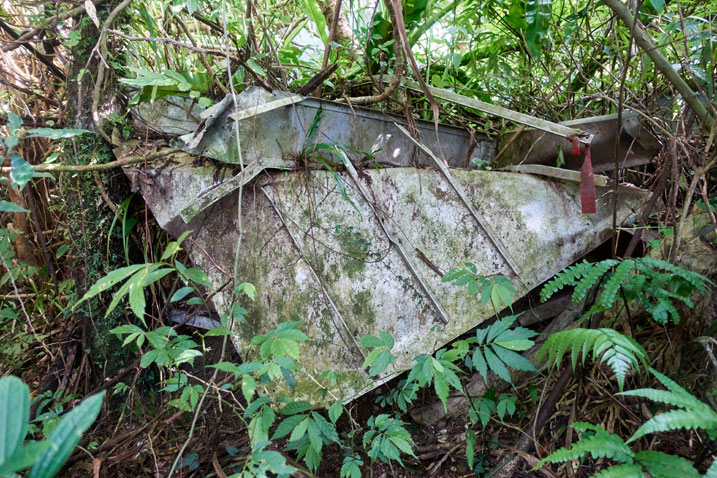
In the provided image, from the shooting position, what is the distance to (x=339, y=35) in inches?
106

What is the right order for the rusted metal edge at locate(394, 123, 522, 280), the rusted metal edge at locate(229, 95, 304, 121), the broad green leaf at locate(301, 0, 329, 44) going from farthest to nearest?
the broad green leaf at locate(301, 0, 329, 44), the rusted metal edge at locate(394, 123, 522, 280), the rusted metal edge at locate(229, 95, 304, 121)

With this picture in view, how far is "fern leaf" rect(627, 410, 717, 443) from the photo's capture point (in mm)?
1064

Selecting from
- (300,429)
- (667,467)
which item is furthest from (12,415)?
(667,467)

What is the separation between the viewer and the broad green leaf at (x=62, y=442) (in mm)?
639

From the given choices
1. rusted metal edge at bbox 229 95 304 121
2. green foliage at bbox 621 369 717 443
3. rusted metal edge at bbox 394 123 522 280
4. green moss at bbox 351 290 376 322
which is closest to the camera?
green foliage at bbox 621 369 717 443

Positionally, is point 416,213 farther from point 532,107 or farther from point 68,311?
point 68,311

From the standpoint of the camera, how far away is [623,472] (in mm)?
1119

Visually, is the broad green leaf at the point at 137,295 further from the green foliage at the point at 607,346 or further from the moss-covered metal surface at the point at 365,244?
the green foliage at the point at 607,346

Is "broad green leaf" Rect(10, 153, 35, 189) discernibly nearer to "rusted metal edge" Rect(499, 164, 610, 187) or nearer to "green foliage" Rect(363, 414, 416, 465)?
"green foliage" Rect(363, 414, 416, 465)

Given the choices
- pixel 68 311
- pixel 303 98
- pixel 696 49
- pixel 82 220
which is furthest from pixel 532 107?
pixel 68 311

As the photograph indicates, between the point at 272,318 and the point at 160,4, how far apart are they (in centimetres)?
211

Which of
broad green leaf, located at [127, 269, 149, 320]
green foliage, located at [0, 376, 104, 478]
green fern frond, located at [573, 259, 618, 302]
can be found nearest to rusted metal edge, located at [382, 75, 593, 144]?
green fern frond, located at [573, 259, 618, 302]

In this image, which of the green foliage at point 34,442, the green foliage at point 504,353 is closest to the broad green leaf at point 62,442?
the green foliage at point 34,442

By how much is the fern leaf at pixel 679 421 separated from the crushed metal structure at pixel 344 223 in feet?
3.66
